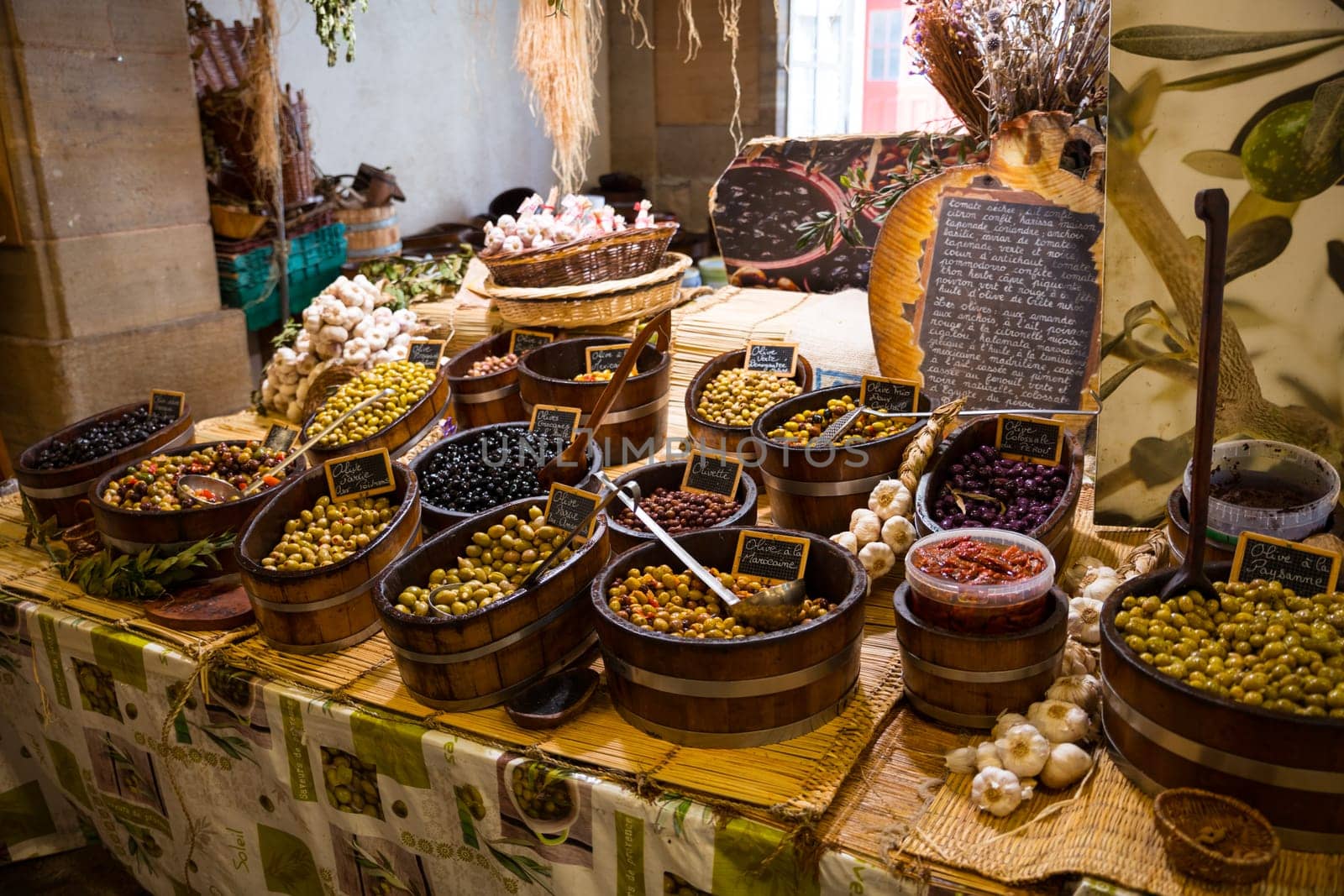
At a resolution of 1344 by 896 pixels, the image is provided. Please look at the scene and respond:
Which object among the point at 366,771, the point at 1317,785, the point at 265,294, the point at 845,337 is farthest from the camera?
the point at 265,294

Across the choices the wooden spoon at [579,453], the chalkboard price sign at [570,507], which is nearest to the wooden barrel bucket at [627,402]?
the wooden spoon at [579,453]

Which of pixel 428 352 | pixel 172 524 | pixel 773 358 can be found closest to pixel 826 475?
pixel 773 358

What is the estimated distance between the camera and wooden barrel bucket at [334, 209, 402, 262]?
516cm

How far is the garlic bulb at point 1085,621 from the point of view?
206 cm

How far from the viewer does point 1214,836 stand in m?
1.50

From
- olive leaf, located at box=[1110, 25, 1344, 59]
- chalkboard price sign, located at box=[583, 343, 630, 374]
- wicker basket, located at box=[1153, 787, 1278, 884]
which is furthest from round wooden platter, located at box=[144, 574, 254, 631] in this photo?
olive leaf, located at box=[1110, 25, 1344, 59]

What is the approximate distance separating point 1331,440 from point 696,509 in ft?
4.95

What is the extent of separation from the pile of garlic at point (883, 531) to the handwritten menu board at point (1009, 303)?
88 cm

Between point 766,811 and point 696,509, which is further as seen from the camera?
point 696,509

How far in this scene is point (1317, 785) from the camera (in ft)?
4.83

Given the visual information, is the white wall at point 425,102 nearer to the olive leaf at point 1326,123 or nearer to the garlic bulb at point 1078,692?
the olive leaf at point 1326,123

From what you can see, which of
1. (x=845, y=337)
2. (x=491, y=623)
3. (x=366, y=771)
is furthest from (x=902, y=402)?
(x=366, y=771)

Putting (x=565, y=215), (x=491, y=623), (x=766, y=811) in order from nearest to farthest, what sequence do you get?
(x=766, y=811), (x=491, y=623), (x=565, y=215)

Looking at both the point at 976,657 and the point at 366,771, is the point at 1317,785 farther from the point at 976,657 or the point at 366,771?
the point at 366,771
